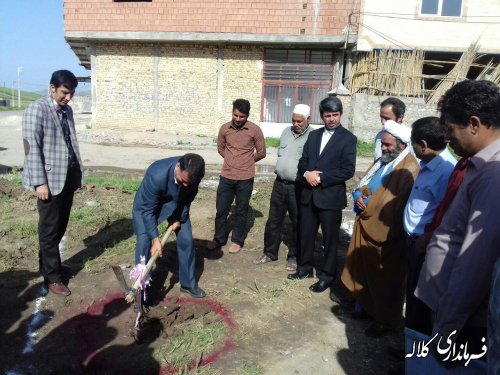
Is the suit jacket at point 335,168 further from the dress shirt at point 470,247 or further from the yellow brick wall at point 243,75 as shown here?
the yellow brick wall at point 243,75

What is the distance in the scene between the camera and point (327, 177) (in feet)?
12.5

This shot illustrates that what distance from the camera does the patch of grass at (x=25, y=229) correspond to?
5.32m

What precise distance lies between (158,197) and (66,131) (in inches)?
48.2

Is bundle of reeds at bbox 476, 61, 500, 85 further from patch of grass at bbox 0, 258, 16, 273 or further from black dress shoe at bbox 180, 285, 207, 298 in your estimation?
patch of grass at bbox 0, 258, 16, 273

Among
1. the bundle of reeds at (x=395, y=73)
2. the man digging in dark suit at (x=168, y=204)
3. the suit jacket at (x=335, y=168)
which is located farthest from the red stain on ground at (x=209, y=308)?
the bundle of reeds at (x=395, y=73)

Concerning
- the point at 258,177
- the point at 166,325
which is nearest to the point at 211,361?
the point at 166,325

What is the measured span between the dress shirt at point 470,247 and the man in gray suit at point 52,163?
318 cm

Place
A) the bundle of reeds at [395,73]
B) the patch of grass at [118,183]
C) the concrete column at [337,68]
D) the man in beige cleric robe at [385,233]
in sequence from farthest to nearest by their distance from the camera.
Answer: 1. the concrete column at [337,68]
2. the bundle of reeds at [395,73]
3. the patch of grass at [118,183]
4. the man in beige cleric robe at [385,233]

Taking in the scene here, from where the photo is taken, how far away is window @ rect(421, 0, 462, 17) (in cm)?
1529

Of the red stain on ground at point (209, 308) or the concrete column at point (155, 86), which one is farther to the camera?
the concrete column at point (155, 86)

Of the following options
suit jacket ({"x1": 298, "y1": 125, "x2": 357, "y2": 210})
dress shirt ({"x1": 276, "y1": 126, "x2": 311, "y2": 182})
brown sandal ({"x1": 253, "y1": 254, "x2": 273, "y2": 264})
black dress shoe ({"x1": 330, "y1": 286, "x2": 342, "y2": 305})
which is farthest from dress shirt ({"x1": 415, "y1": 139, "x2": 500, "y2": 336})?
brown sandal ({"x1": 253, "y1": 254, "x2": 273, "y2": 264})

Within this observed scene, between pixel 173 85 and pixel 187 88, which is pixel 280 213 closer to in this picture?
pixel 187 88

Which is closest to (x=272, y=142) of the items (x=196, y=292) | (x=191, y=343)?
(x=196, y=292)

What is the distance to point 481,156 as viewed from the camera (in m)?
1.67
